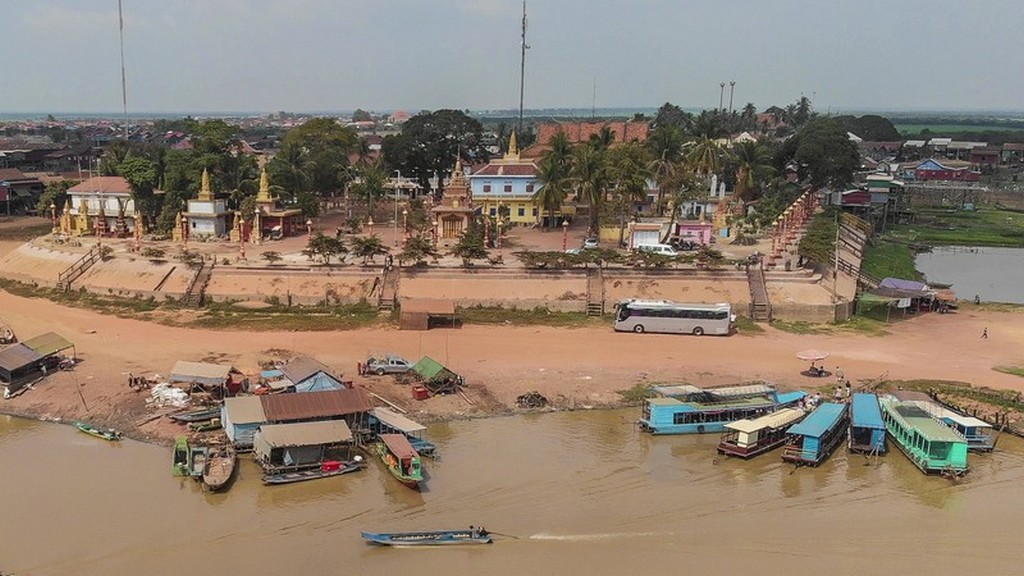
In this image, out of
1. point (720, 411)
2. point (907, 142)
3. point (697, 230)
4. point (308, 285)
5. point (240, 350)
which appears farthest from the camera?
point (907, 142)

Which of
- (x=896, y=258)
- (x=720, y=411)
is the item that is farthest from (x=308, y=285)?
(x=896, y=258)

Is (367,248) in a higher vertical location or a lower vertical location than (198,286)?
higher

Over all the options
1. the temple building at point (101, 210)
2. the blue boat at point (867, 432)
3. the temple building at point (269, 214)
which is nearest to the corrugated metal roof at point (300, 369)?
the blue boat at point (867, 432)

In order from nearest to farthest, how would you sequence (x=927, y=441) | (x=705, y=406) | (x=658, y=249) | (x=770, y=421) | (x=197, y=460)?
(x=197, y=460) < (x=927, y=441) < (x=770, y=421) < (x=705, y=406) < (x=658, y=249)

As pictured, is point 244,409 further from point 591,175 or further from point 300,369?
point 591,175

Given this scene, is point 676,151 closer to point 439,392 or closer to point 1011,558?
point 439,392

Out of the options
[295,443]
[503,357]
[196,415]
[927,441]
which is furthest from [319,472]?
[927,441]
